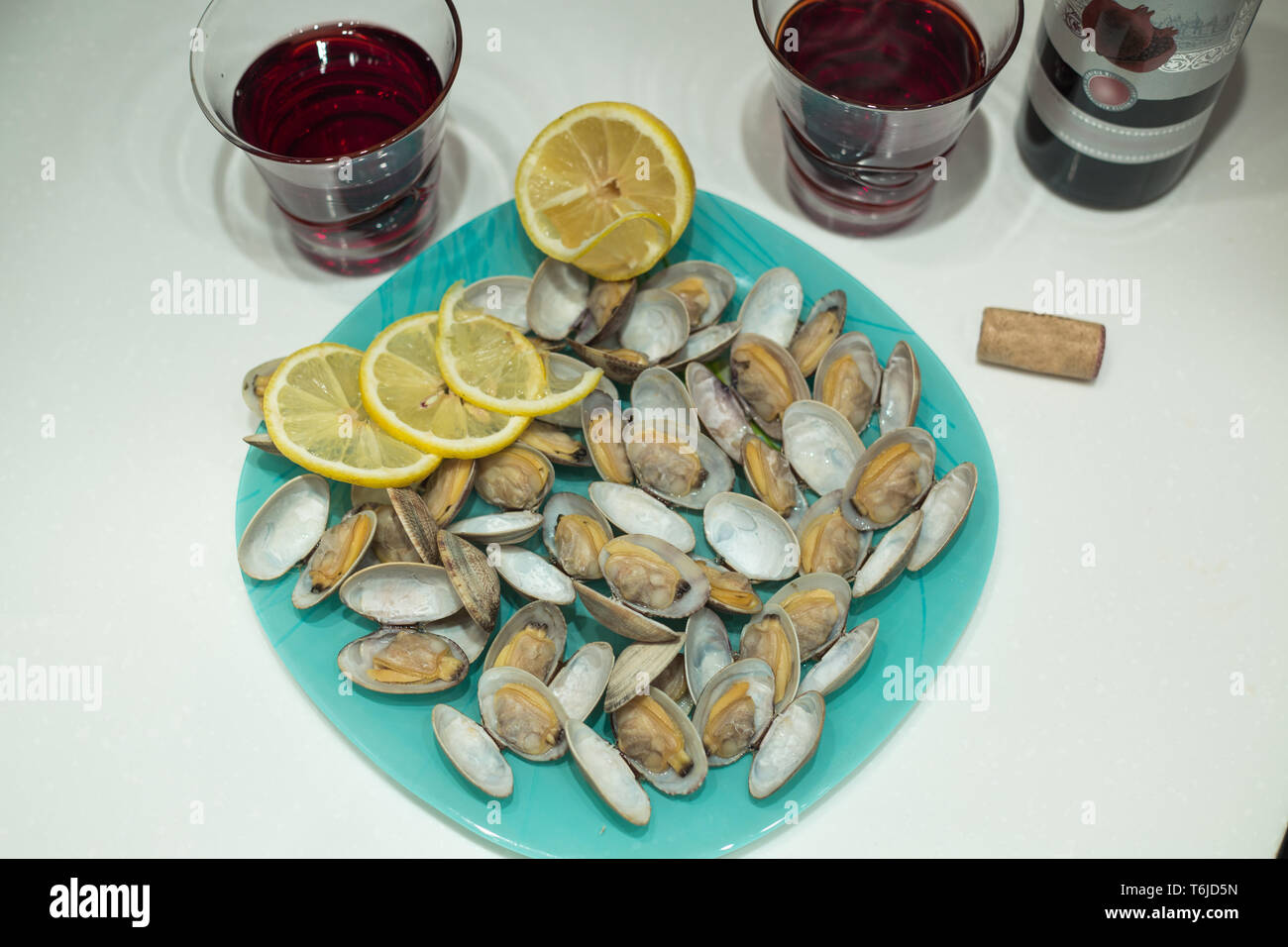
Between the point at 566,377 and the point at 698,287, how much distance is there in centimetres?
17

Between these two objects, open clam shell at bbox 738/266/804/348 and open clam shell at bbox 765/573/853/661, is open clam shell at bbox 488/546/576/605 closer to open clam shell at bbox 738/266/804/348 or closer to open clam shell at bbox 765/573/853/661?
open clam shell at bbox 765/573/853/661

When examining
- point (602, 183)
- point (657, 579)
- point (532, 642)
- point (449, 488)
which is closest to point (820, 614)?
point (657, 579)

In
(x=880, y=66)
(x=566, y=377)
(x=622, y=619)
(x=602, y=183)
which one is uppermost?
(x=880, y=66)

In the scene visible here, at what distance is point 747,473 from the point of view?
3.64 ft

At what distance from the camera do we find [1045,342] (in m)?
1.19

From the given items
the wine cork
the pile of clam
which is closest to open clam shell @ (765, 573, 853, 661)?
the pile of clam

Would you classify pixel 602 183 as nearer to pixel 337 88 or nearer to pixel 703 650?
pixel 337 88

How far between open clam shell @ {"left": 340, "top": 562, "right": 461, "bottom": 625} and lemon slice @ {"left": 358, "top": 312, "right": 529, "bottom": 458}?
111 mm

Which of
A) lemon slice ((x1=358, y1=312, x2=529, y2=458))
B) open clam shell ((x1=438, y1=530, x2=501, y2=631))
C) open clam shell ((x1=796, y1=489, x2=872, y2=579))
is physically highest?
lemon slice ((x1=358, y1=312, x2=529, y2=458))

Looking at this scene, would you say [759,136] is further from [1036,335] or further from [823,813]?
[823,813]

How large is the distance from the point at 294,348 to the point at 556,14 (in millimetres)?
507

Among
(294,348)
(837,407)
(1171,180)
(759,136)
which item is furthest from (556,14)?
(1171,180)

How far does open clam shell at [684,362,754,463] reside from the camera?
1.13 meters

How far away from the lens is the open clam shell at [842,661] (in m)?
1.02
